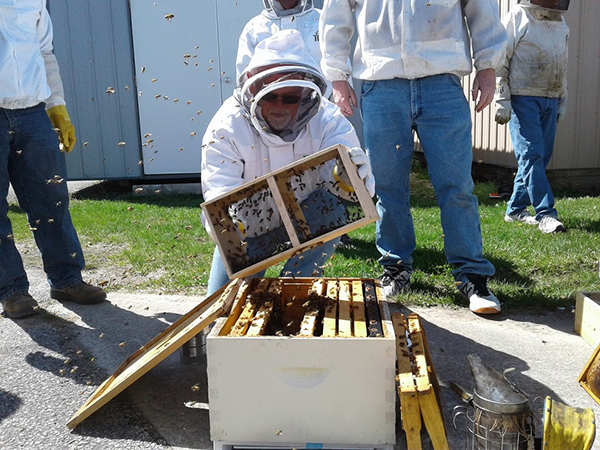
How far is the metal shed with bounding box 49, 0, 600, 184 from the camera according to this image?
696 cm

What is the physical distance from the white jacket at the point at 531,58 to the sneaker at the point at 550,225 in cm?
98

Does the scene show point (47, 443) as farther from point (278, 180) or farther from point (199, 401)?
point (278, 180)

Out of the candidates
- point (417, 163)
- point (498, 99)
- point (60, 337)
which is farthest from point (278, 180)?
point (417, 163)

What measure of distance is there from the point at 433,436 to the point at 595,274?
7.47ft

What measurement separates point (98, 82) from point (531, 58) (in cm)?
498

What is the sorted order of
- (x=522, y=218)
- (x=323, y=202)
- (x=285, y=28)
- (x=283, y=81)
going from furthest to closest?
(x=522, y=218), (x=285, y=28), (x=323, y=202), (x=283, y=81)

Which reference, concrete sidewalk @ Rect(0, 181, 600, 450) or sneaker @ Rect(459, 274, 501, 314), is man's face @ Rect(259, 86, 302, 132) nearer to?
concrete sidewalk @ Rect(0, 181, 600, 450)

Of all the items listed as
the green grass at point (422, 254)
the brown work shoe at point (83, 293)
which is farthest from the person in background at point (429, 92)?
the brown work shoe at point (83, 293)

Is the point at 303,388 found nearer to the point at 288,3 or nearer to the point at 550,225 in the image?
the point at 288,3

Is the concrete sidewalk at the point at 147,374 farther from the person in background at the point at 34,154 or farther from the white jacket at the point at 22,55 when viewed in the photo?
the white jacket at the point at 22,55

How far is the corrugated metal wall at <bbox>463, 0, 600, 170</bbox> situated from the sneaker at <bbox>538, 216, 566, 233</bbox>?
2.34 meters

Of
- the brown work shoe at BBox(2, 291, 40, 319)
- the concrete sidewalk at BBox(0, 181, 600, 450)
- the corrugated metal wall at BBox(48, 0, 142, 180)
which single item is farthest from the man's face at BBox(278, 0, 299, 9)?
the corrugated metal wall at BBox(48, 0, 142, 180)

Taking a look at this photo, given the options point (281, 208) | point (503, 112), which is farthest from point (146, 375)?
point (503, 112)

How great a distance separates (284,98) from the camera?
2.58 meters
